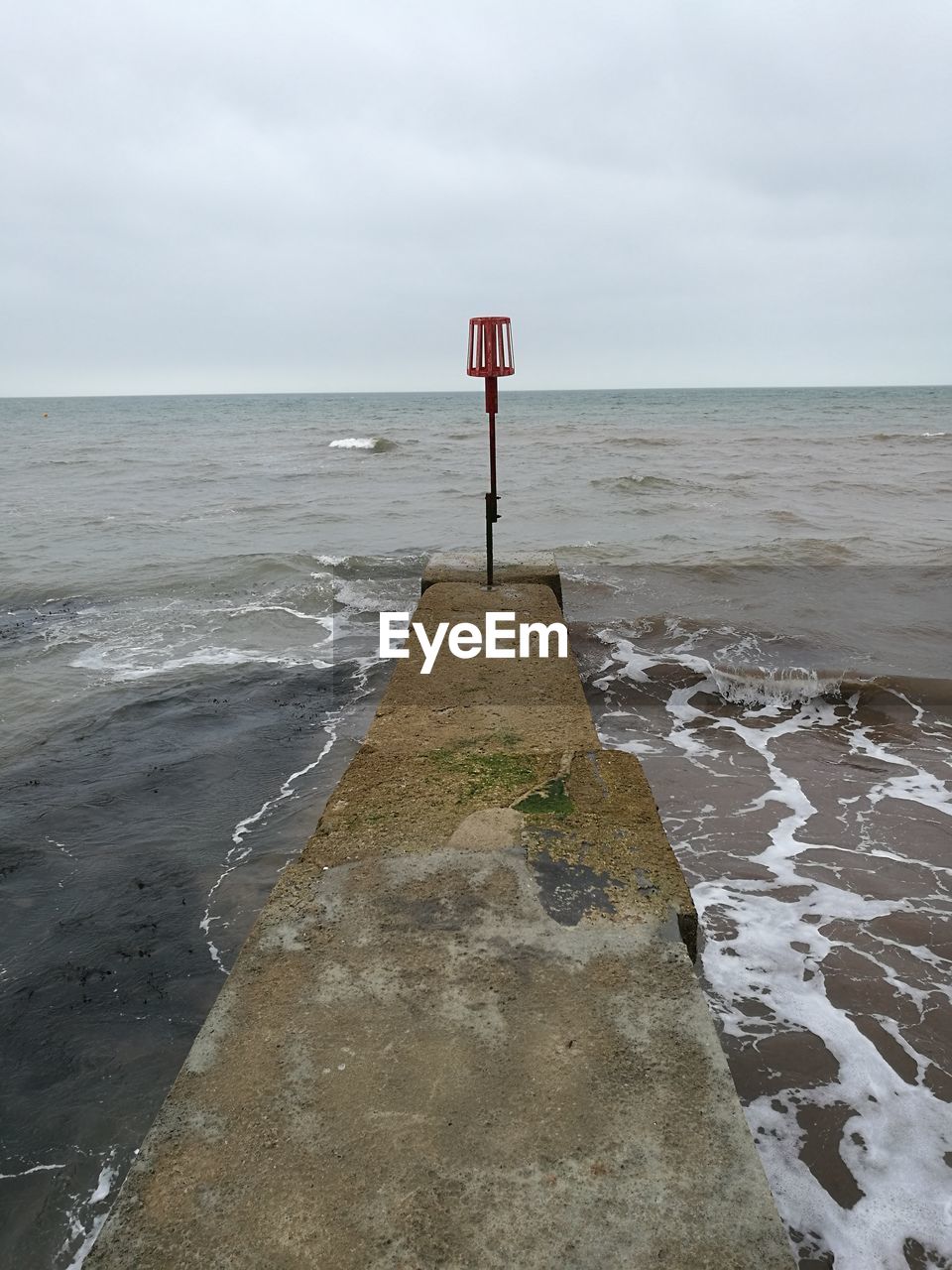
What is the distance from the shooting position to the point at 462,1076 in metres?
2.14

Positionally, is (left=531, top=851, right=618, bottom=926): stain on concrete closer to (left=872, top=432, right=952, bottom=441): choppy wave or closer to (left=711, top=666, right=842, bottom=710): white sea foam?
(left=711, top=666, right=842, bottom=710): white sea foam

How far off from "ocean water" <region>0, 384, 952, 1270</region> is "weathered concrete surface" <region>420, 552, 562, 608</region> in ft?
3.93

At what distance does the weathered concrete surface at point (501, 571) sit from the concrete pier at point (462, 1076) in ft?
13.8

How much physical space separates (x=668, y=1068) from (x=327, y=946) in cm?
110

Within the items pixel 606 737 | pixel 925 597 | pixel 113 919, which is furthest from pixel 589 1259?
pixel 925 597

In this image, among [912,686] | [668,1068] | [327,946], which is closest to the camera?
[668,1068]

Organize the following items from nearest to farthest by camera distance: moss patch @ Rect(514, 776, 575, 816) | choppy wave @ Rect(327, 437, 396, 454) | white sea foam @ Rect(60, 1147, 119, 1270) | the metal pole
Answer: white sea foam @ Rect(60, 1147, 119, 1270) < moss patch @ Rect(514, 776, 575, 816) < the metal pole < choppy wave @ Rect(327, 437, 396, 454)

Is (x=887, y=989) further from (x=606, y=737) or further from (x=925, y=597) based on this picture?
(x=925, y=597)

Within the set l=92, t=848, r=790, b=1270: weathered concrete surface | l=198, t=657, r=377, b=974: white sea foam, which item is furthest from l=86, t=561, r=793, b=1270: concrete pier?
l=198, t=657, r=377, b=974: white sea foam

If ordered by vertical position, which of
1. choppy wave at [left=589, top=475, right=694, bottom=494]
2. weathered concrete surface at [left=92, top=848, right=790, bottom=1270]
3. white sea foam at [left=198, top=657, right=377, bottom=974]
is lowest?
white sea foam at [left=198, top=657, right=377, bottom=974]

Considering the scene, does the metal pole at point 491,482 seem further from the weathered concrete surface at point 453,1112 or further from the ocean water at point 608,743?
the weathered concrete surface at point 453,1112

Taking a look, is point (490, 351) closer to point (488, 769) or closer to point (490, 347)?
point (490, 347)

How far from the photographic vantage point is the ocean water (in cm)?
312

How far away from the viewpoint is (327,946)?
263 cm
